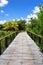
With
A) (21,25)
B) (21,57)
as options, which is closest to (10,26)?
(21,25)

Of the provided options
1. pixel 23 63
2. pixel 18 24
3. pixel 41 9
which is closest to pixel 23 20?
pixel 18 24

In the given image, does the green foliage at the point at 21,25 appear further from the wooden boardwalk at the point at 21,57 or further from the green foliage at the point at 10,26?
the wooden boardwalk at the point at 21,57

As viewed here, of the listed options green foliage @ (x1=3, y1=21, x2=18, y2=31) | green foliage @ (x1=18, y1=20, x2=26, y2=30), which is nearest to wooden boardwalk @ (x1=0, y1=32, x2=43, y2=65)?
green foliage @ (x1=3, y1=21, x2=18, y2=31)

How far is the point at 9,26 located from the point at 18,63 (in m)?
Answer: 83.0

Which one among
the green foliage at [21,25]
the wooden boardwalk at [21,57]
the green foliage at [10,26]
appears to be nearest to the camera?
the wooden boardwalk at [21,57]

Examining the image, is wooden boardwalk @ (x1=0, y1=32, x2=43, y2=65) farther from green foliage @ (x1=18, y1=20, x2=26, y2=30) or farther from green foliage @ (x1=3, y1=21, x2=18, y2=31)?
green foliage @ (x1=18, y1=20, x2=26, y2=30)

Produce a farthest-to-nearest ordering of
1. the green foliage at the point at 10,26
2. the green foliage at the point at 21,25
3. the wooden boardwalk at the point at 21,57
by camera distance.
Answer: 1. the green foliage at the point at 21,25
2. the green foliage at the point at 10,26
3. the wooden boardwalk at the point at 21,57

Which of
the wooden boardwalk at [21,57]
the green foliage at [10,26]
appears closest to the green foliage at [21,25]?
the green foliage at [10,26]

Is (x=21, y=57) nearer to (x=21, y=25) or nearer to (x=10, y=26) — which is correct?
(x=10, y=26)

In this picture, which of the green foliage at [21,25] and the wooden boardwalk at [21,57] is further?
the green foliage at [21,25]

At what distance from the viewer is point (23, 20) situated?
97750 mm

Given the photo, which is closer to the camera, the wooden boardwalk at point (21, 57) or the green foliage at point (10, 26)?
the wooden boardwalk at point (21, 57)

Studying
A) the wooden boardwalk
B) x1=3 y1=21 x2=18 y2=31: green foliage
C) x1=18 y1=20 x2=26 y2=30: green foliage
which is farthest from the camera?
x1=18 y1=20 x2=26 y2=30: green foliage

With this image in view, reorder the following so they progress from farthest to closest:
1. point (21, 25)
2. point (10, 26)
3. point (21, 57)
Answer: point (21, 25), point (10, 26), point (21, 57)
